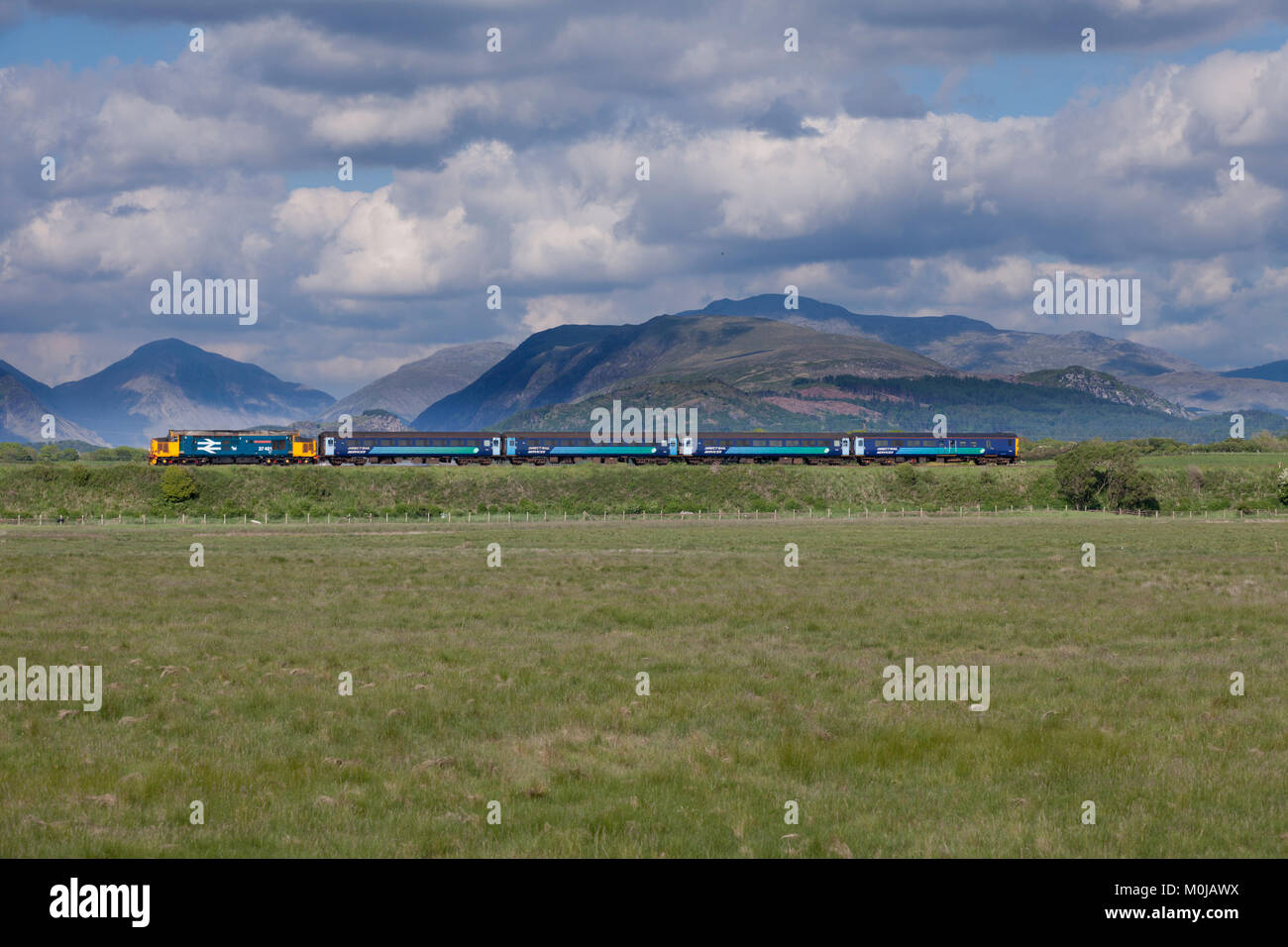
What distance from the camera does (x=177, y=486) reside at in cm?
10806

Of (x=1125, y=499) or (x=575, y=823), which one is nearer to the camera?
(x=575, y=823)

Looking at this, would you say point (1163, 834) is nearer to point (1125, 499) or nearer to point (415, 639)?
point (415, 639)

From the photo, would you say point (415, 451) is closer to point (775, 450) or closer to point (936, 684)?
point (775, 450)

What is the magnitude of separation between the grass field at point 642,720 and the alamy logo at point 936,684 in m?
0.38

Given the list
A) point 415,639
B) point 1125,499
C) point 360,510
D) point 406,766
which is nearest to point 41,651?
point 415,639

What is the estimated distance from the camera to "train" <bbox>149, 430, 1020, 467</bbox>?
417 feet

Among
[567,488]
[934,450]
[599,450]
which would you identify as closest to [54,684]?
[567,488]

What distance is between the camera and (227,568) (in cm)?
4294

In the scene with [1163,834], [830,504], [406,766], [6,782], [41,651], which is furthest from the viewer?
[830,504]
